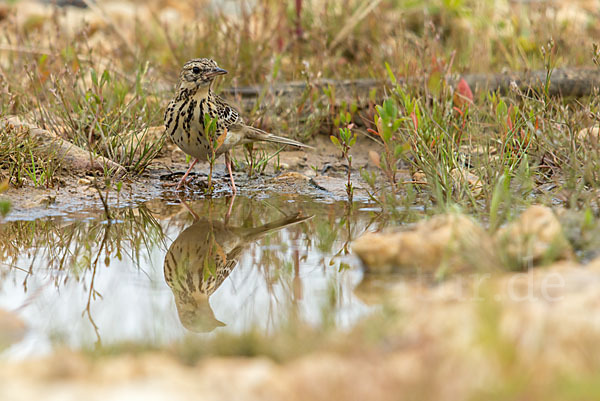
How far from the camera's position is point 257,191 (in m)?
6.26

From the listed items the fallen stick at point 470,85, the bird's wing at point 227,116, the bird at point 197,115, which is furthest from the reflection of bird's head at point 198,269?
the fallen stick at point 470,85

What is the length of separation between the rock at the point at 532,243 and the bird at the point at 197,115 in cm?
276

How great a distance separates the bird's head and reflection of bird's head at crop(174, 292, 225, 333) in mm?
2643

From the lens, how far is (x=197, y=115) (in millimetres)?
5949

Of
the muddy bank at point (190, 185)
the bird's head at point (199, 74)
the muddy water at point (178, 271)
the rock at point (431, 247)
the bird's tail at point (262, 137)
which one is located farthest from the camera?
the bird's tail at point (262, 137)

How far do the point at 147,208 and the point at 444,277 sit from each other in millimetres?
2727

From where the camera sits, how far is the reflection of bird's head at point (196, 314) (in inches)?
134

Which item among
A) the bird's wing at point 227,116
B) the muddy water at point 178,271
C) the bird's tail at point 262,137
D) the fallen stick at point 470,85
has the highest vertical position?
the fallen stick at point 470,85

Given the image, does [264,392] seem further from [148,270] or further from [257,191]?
[257,191]

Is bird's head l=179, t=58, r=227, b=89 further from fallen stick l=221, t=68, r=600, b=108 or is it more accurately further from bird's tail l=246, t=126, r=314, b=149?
fallen stick l=221, t=68, r=600, b=108

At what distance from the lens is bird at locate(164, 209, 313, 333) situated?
3656 mm

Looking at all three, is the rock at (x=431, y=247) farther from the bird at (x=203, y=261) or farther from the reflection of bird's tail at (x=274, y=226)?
the reflection of bird's tail at (x=274, y=226)

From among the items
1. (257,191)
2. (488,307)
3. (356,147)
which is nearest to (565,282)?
(488,307)

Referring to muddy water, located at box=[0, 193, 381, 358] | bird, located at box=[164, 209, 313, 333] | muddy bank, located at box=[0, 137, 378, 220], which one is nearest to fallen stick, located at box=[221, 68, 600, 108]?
muddy bank, located at box=[0, 137, 378, 220]
